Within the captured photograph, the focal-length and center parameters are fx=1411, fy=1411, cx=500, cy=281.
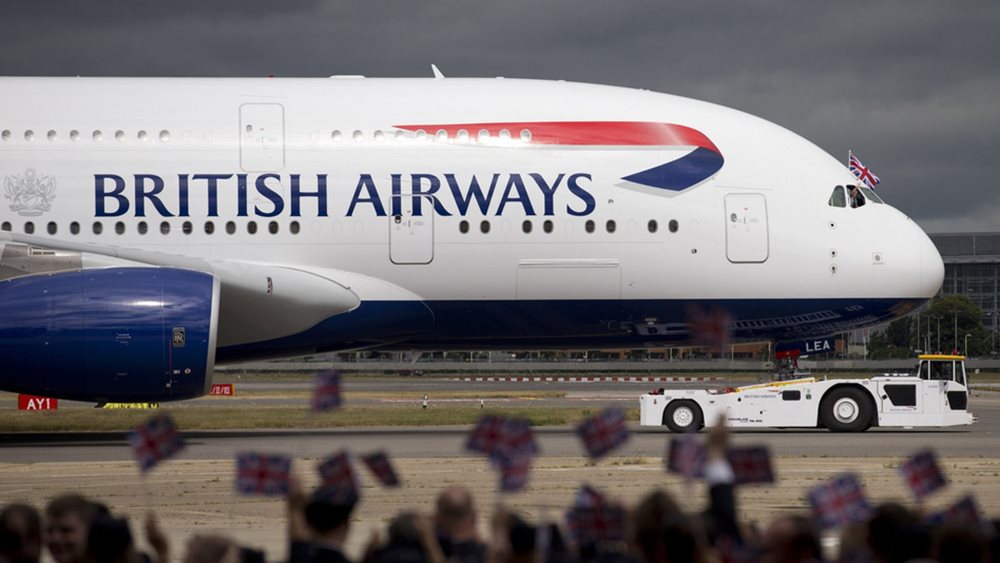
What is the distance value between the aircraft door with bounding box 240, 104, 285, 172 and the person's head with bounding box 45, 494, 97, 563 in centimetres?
1863

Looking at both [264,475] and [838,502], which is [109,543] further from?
[838,502]

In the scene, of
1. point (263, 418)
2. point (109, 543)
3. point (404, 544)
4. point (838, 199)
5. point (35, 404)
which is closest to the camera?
point (109, 543)

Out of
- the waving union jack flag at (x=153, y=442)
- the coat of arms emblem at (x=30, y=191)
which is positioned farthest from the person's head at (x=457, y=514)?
the coat of arms emblem at (x=30, y=191)

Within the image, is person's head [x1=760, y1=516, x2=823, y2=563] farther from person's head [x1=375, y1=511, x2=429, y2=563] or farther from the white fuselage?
the white fuselage

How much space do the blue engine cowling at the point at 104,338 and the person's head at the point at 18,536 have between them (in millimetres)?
16527

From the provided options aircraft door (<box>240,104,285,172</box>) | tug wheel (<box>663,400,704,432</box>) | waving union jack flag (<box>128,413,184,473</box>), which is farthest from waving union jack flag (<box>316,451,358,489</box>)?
tug wheel (<box>663,400,704,432</box>)

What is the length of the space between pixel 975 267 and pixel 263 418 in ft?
485

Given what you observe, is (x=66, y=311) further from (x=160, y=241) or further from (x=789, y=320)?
(x=789, y=320)

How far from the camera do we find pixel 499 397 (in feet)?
165

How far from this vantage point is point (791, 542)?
6.20 meters

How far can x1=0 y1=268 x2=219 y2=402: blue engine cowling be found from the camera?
23.0m

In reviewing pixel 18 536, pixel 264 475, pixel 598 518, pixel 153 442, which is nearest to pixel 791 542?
pixel 598 518

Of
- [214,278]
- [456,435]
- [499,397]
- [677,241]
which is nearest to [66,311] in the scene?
[214,278]

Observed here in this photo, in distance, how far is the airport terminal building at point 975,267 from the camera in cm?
16388
